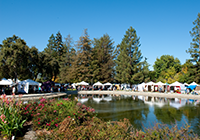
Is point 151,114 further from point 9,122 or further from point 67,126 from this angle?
point 9,122

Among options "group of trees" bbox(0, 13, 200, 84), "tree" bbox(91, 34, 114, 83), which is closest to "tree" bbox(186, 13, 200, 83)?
"group of trees" bbox(0, 13, 200, 84)

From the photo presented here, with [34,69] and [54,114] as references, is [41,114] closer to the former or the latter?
[54,114]

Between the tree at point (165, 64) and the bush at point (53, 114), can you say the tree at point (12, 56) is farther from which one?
the tree at point (165, 64)

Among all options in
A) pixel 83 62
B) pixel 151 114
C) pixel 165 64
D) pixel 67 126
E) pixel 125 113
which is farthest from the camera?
pixel 165 64

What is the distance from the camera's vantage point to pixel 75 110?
6641mm

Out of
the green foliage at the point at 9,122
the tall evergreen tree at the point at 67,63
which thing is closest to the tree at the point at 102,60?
the tall evergreen tree at the point at 67,63

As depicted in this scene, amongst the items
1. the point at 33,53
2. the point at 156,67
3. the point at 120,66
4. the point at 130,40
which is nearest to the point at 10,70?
the point at 33,53

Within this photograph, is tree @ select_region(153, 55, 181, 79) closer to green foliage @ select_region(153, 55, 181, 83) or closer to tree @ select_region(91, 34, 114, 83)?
green foliage @ select_region(153, 55, 181, 83)

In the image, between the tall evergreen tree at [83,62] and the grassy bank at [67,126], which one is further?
the tall evergreen tree at [83,62]

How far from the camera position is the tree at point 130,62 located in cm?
4438

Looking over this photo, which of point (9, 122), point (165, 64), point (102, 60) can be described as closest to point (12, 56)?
point (9, 122)

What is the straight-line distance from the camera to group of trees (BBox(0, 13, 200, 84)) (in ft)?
79.1

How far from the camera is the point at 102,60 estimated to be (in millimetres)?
49125

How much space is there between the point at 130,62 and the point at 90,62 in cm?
1203
